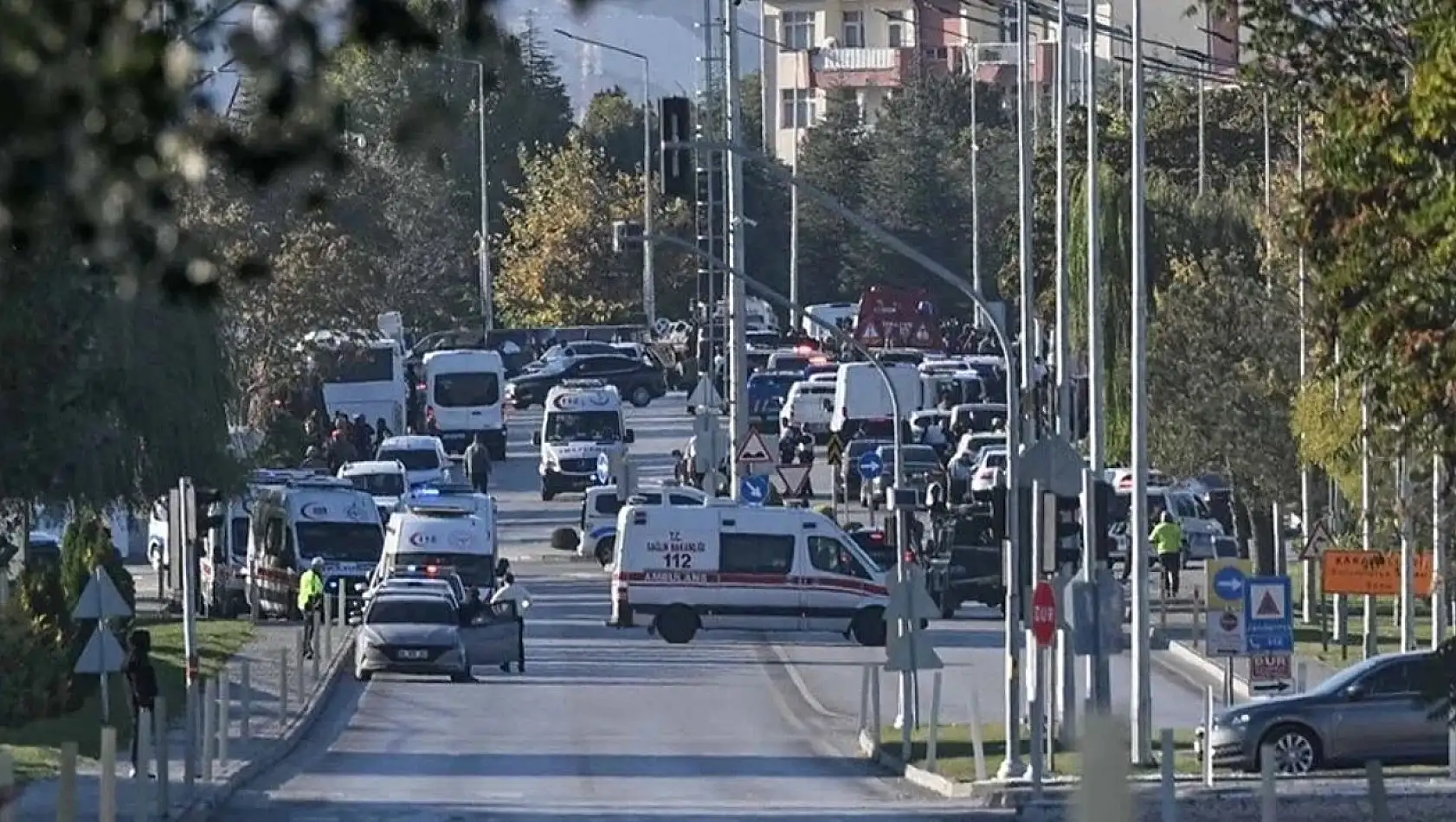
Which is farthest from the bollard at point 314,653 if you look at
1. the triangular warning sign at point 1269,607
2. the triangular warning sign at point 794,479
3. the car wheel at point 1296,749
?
the triangular warning sign at point 794,479

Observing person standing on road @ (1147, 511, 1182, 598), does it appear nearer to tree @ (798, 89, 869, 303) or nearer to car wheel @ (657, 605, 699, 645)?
car wheel @ (657, 605, 699, 645)

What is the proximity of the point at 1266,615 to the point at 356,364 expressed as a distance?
51.0m

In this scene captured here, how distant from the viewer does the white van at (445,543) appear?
48.8m

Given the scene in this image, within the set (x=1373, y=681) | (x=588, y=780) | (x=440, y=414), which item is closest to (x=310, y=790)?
(x=588, y=780)

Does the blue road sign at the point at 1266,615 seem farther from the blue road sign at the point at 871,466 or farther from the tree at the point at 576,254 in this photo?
the tree at the point at 576,254

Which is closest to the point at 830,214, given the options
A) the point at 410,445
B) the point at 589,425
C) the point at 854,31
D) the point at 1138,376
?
the point at 854,31

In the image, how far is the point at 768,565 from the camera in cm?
4772

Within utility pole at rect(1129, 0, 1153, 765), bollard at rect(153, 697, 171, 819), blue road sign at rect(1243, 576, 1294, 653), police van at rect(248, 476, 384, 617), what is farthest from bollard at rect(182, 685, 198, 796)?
police van at rect(248, 476, 384, 617)

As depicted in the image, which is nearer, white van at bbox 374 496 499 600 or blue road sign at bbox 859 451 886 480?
white van at bbox 374 496 499 600

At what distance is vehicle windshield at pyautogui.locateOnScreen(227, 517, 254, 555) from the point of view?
54925 millimetres

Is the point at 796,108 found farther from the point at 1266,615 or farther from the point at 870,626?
the point at 1266,615

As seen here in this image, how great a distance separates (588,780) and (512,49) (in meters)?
24.1

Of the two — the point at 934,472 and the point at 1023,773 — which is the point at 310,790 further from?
the point at 934,472

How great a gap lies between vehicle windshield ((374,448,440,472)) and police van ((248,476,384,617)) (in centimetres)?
1563
